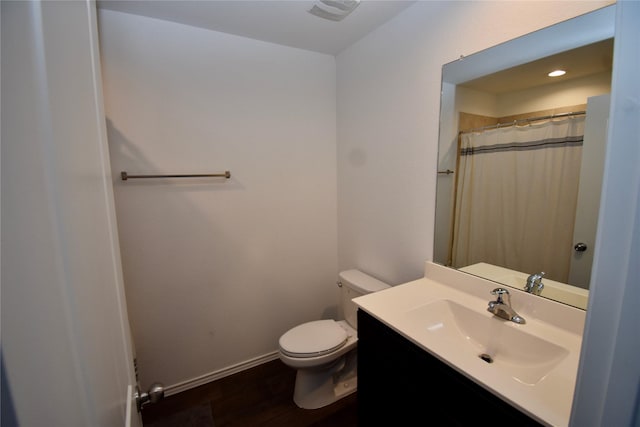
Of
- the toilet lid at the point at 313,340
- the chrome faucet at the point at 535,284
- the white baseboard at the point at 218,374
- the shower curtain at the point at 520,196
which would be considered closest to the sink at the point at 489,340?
the chrome faucet at the point at 535,284

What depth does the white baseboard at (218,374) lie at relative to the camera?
1845 mm

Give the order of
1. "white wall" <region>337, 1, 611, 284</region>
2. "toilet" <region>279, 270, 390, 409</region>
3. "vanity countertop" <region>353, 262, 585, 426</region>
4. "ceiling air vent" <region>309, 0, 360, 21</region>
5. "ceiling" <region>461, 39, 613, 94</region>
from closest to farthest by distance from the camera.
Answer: "vanity countertop" <region>353, 262, 585, 426</region>, "ceiling" <region>461, 39, 613, 94</region>, "white wall" <region>337, 1, 611, 284</region>, "ceiling air vent" <region>309, 0, 360, 21</region>, "toilet" <region>279, 270, 390, 409</region>

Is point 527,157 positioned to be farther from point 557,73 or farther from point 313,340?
point 313,340

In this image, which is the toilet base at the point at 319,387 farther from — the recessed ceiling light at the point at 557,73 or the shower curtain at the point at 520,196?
the recessed ceiling light at the point at 557,73

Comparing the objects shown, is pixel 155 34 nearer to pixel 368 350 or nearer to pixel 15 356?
pixel 15 356

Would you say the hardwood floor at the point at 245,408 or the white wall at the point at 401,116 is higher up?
the white wall at the point at 401,116

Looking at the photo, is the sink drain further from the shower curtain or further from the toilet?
the toilet

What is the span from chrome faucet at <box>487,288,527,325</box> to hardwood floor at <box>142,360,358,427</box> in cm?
112

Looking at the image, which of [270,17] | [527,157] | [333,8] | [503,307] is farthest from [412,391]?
[270,17]

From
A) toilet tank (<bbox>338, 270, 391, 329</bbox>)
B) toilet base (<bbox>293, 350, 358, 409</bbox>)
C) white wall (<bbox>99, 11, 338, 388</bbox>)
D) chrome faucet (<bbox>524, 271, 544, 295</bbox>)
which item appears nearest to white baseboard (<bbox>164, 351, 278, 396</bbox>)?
white wall (<bbox>99, 11, 338, 388</bbox>)

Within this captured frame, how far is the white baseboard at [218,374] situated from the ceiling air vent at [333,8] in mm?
2374

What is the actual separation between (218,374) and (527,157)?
231 centimetres

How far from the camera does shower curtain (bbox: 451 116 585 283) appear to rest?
3.35 feet

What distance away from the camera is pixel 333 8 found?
1.48 m
